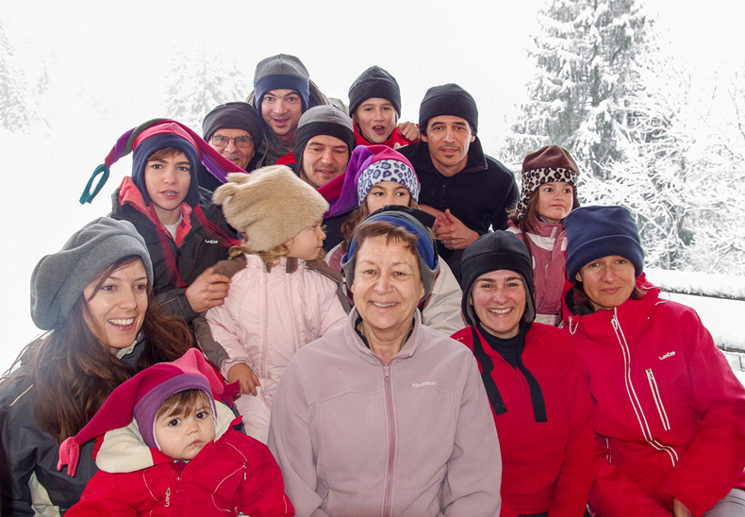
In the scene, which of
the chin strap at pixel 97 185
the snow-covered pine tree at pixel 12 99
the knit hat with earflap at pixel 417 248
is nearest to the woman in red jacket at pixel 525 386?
the knit hat with earflap at pixel 417 248

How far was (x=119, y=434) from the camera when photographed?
153 centimetres

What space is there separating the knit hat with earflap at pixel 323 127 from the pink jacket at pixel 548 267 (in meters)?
1.27

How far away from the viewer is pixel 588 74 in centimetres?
1042

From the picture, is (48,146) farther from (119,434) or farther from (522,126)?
(522,126)

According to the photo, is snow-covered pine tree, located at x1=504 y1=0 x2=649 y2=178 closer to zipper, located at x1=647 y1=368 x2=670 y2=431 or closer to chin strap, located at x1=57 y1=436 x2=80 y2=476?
zipper, located at x1=647 y1=368 x2=670 y2=431

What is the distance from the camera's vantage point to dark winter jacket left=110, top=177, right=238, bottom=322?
2252 mm

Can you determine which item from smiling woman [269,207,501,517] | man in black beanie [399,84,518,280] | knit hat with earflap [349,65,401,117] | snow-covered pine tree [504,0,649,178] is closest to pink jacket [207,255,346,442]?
smiling woman [269,207,501,517]

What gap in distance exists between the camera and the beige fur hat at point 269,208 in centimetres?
215

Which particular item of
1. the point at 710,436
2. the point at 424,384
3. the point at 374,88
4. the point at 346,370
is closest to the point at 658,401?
the point at 710,436

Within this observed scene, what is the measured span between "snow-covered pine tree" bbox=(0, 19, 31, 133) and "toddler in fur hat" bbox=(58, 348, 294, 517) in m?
8.69

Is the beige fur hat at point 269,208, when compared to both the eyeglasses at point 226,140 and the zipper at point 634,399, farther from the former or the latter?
the zipper at point 634,399

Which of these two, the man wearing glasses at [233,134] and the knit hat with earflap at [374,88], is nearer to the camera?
the man wearing glasses at [233,134]

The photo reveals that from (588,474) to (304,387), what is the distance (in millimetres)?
1223

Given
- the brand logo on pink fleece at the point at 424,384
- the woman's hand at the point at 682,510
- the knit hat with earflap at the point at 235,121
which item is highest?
the knit hat with earflap at the point at 235,121
